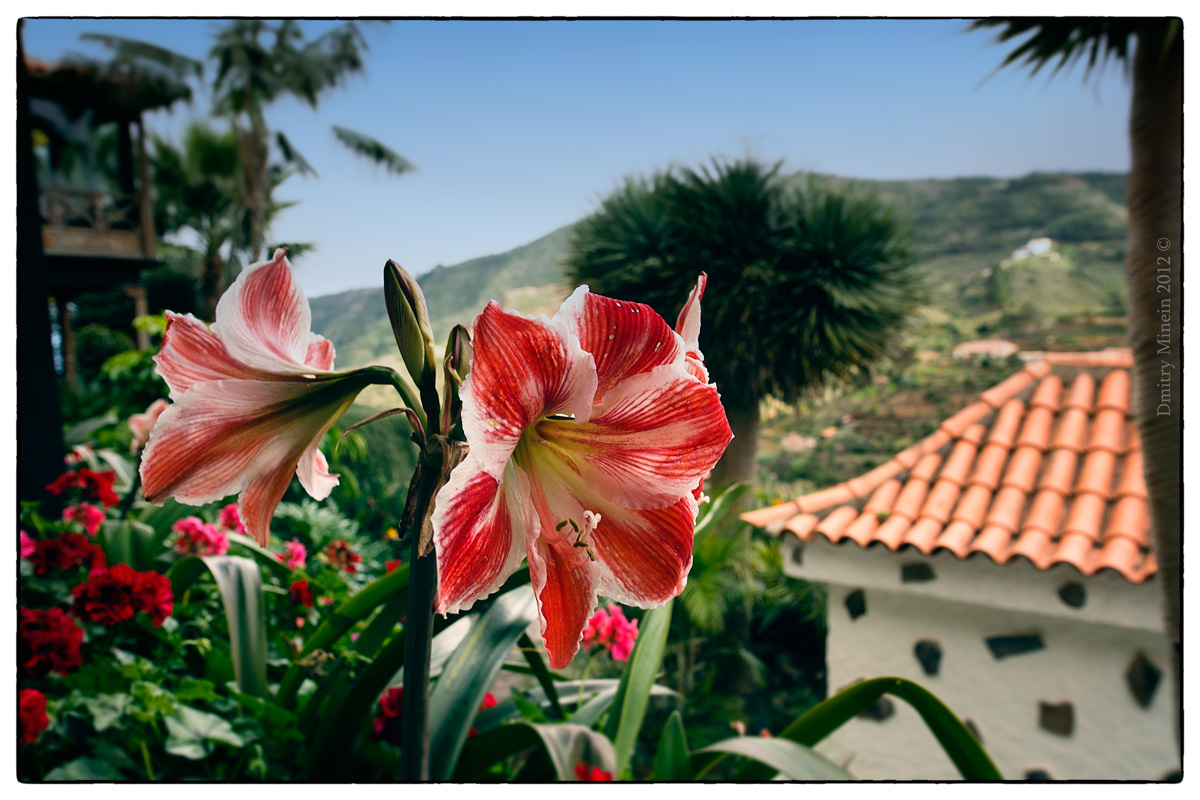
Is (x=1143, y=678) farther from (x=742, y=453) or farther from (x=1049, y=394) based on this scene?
(x=742, y=453)

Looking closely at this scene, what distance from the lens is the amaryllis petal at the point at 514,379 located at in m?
0.30

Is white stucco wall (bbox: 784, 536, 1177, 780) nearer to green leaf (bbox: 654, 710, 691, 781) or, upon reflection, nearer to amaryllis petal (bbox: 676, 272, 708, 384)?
green leaf (bbox: 654, 710, 691, 781)

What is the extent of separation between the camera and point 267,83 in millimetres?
1471

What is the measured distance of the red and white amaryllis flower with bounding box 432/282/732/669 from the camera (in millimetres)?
307

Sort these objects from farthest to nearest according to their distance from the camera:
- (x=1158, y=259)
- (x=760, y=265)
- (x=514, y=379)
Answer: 1. (x=760, y=265)
2. (x=1158, y=259)
3. (x=514, y=379)

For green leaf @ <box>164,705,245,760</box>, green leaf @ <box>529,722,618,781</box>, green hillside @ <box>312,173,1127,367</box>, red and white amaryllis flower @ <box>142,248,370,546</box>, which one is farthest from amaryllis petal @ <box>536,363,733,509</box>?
green hillside @ <box>312,173,1127,367</box>

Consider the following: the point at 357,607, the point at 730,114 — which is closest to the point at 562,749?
the point at 357,607

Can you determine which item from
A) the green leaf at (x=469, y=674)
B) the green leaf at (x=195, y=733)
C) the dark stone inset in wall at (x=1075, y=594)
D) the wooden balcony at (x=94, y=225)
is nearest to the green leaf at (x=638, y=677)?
the green leaf at (x=469, y=674)

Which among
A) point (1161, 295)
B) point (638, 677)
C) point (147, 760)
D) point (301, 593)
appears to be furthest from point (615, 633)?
point (1161, 295)

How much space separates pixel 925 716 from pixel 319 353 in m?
0.80

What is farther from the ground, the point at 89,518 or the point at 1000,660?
the point at 89,518

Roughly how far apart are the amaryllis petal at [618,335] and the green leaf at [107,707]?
36.0 inches

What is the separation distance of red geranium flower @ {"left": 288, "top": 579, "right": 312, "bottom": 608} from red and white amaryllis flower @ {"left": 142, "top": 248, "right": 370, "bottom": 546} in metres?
0.85

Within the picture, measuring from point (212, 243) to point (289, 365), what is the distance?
138 centimetres
